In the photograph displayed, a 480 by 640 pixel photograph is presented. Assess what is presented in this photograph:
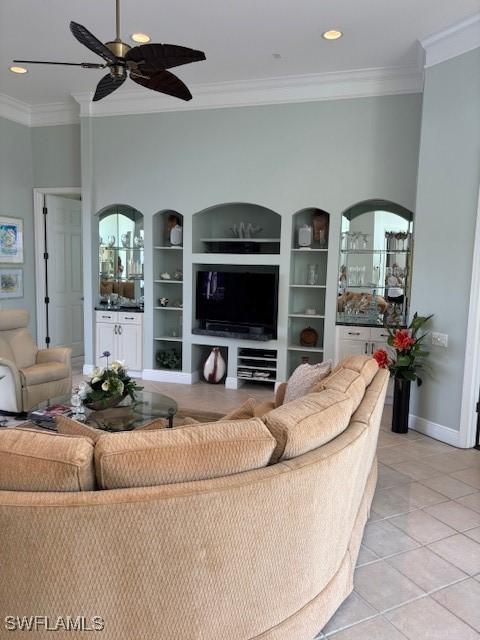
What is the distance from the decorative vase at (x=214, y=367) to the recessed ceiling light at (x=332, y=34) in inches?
142

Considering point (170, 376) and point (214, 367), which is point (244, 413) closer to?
point (214, 367)

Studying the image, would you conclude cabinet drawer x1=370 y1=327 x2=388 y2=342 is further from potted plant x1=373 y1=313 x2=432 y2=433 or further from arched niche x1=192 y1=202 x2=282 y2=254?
Result: arched niche x1=192 y1=202 x2=282 y2=254

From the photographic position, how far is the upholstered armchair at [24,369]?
453 centimetres

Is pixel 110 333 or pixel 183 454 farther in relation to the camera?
pixel 110 333

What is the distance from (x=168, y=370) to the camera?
20.7 ft

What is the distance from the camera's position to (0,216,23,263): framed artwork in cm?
649

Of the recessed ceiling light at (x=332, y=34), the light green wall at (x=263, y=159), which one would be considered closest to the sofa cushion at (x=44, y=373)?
the light green wall at (x=263, y=159)

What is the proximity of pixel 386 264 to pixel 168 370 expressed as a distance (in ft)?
9.99

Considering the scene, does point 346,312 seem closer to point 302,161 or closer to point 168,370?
point 302,161

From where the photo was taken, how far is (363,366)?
9.34ft

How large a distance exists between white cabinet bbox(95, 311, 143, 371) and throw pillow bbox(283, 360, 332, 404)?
3.63 meters

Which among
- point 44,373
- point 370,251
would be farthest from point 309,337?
point 44,373

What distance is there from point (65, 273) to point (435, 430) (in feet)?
18.4

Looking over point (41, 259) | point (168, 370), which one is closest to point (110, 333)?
point (168, 370)
